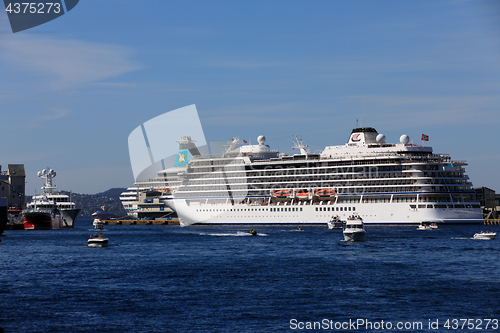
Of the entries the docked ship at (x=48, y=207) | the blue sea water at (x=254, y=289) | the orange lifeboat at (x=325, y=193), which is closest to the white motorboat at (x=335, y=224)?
the orange lifeboat at (x=325, y=193)

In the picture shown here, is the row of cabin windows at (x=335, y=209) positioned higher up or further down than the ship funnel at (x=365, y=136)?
further down

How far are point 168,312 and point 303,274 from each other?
15.8m

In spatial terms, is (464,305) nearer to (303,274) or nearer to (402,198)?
(303,274)

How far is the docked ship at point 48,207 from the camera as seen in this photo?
394 feet

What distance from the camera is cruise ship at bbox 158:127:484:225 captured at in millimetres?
101625

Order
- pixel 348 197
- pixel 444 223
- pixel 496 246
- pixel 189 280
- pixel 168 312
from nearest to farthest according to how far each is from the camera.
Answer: pixel 168 312
pixel 189 280
pixel 496 246
pixel 444 223
pixel 348 197

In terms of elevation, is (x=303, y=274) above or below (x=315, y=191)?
below

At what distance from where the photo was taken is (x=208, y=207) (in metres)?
120

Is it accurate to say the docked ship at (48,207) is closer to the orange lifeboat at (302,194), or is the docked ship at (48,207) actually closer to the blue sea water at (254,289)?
the orange lifeboat at (302,194)

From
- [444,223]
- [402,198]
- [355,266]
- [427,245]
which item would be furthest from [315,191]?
[355,266]

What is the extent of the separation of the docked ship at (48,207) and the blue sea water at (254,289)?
5671cm

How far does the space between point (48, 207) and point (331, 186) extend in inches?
2410

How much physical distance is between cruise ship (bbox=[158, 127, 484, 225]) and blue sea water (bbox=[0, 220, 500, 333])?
3692 centimetres

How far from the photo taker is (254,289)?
38.3 meters
